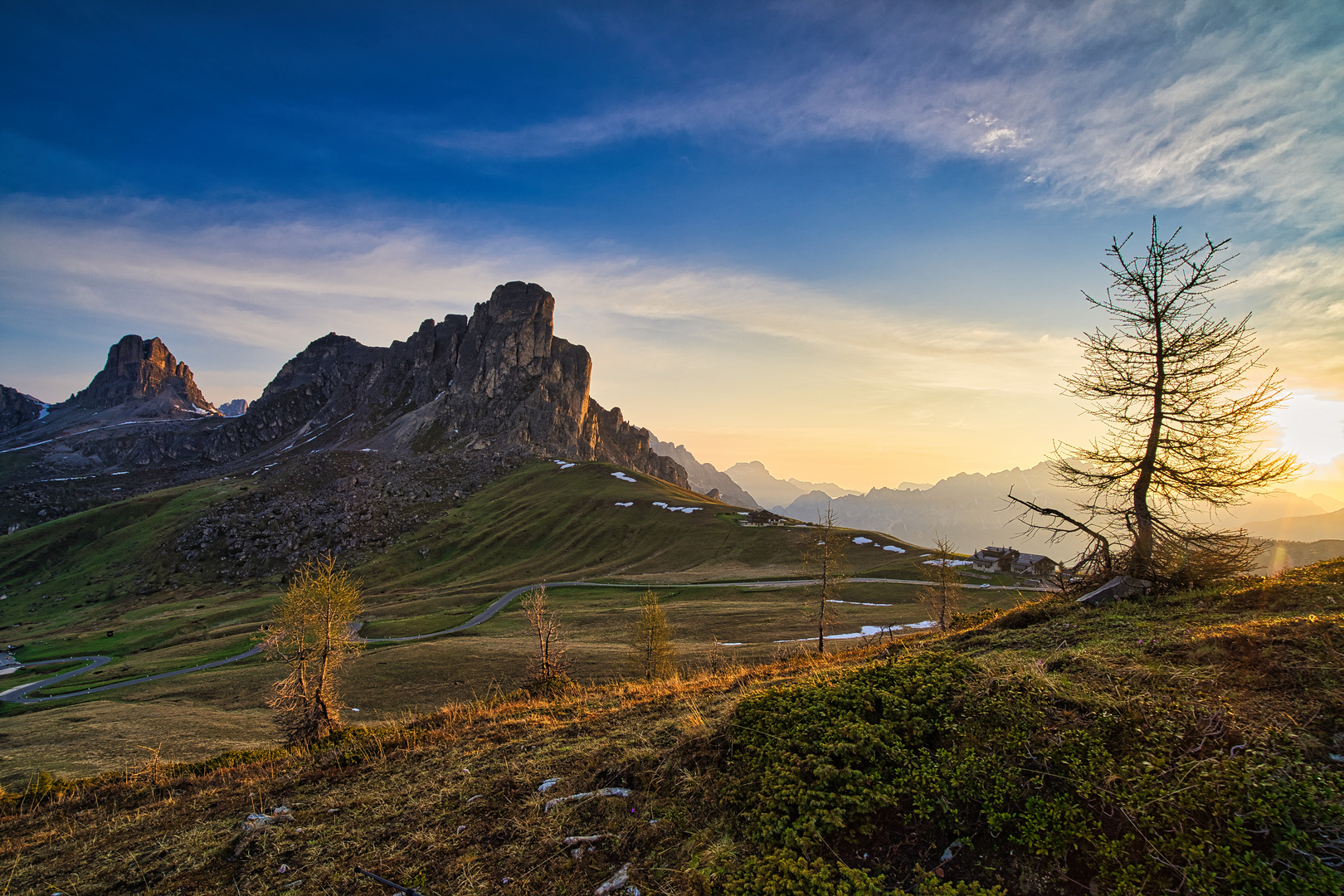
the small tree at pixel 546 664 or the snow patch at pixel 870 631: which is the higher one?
the small tree at pixel 546 664

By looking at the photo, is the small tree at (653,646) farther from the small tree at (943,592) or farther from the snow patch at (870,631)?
the small tree at (943,592)

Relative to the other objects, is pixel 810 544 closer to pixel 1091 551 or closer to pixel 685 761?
pixel 1091 551

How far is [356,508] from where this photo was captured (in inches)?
5591

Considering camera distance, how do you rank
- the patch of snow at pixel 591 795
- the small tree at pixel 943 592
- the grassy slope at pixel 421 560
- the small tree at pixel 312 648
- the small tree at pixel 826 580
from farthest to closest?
the grassy slope at pixel 421 560 < the small tree at pixel 943 592 < the small tree at pixel 826 580 < the small tree at pixel 312 648 < the patch of snow at pixel 591 795

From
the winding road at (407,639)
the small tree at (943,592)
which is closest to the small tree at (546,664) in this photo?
the winding road at (407,639)

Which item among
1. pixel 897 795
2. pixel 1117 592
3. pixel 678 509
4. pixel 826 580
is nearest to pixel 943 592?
pixel 826 580

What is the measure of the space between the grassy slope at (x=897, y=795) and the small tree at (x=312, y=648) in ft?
47.7

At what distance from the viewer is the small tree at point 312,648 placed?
22.7 metres

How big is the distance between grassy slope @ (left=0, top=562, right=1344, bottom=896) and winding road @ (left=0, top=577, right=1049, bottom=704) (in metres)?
41.0

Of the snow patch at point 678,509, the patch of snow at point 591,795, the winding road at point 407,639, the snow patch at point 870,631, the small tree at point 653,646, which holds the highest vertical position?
the patch of snow at point 591,795

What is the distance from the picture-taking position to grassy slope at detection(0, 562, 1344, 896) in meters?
3.85

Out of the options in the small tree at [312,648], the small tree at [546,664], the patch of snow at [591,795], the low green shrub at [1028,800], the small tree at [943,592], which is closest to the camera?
the low green shrub at [1028,800]

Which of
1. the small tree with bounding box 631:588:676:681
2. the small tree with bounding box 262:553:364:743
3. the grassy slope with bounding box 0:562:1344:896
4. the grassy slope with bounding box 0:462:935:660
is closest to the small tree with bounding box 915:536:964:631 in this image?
the small tree with bounding box 631:588:676:681

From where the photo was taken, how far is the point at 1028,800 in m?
4.32
